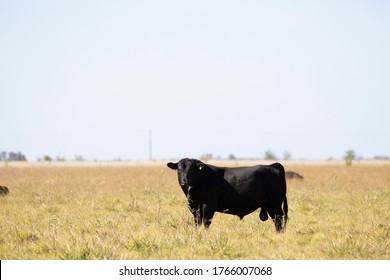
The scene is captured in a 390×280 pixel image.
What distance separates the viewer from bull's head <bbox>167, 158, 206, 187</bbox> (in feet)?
33.2

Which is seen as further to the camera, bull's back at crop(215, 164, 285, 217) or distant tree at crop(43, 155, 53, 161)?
distant tree at crop(43, 155, 53, 161)

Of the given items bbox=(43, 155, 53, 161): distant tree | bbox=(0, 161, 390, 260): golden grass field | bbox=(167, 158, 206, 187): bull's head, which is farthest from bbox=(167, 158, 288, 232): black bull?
bbox=(43, 155, 53, 161): distant tree

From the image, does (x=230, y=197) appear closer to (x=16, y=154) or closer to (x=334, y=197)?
(x=334, y=197)

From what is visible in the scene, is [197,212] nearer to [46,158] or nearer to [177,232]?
[177,232]

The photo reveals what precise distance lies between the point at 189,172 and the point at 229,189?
957mm

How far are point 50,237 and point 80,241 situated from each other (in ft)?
3.34

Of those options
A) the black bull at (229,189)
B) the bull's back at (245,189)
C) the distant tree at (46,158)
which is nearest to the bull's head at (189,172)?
the black bull at (229,189)

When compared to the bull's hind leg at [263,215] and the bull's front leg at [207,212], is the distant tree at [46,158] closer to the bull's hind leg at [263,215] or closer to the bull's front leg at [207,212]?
the bull's hind leg at [263,215]

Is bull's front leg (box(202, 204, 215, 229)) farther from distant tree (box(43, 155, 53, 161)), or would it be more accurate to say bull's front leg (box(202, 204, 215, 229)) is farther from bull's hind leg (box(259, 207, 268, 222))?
distant tree (box(43, 155, 53, 161))

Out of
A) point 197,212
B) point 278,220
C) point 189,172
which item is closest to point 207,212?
point 197,212

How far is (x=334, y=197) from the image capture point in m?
16.6

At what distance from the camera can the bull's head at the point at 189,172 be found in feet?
33.2

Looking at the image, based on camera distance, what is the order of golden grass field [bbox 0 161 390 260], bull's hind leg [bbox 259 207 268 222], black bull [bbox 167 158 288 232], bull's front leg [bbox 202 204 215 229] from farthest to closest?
bull's hind leg [bbox 259 207 268 222], black bull [bbox 167 158 288 232], bull's front leg [bbox 202 204 215 229], golden grass field [bbox 0 161 390 260]
